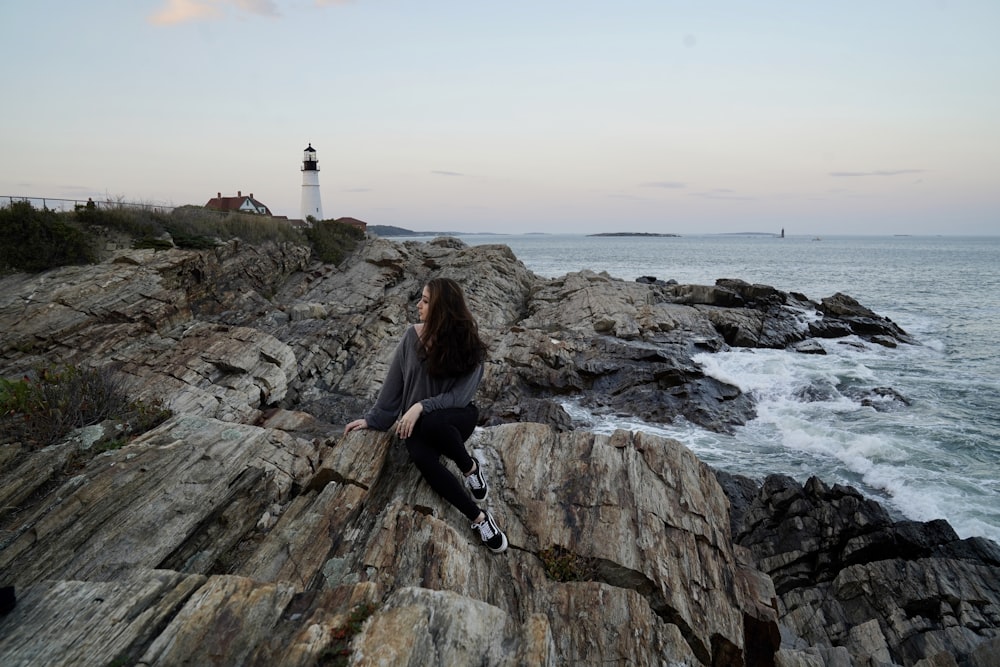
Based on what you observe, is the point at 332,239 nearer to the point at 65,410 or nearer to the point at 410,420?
the point at 65,410

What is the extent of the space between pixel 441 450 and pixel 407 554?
1.10 metres

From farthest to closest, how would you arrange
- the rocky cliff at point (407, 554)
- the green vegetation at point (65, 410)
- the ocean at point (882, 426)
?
the ocean at point (882, 426), the green vegetation at point (65, 410), the rocky cliff at point (407, 554)

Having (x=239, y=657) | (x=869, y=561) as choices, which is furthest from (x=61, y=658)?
(x=869, y=561)

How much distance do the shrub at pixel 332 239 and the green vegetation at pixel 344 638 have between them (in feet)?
87.5

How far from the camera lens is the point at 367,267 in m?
27.7

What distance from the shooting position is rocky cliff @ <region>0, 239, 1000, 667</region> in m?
3.80

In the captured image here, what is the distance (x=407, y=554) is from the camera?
4957mm

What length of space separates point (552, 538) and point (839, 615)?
5.53m

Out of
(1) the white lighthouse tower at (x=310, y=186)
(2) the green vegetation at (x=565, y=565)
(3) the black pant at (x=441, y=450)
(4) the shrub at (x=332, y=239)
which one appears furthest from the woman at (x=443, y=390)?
(1) the white lighthouse tower at (x=310, y=186)

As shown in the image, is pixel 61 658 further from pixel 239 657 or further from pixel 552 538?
pixel 552 538

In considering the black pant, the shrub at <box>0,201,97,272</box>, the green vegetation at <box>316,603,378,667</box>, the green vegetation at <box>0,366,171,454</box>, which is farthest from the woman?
the shrub at <box>0,201,97,272</box>

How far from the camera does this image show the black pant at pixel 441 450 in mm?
5457

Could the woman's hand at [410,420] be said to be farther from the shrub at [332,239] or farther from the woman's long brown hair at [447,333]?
the shrub at [332,239]

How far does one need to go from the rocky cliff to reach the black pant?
0.97ft
